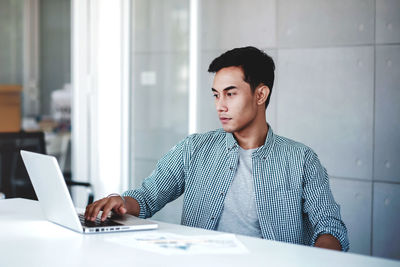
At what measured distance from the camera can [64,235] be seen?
201 cm

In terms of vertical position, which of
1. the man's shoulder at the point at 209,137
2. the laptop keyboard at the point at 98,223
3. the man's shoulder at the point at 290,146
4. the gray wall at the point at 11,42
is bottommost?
the laptop keyboard at the point at 98,223

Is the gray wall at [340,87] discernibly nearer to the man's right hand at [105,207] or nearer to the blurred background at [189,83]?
the blurred background at [189,83]

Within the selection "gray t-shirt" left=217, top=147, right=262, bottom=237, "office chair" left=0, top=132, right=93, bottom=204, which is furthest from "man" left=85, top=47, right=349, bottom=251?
"office chair" left=0, top=132, right=93, bottom=204

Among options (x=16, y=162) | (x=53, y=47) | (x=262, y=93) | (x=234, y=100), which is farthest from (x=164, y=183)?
(x=53, y=47)

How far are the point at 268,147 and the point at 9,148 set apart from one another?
205cm

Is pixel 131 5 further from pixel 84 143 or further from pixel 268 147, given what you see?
pixel 268 147

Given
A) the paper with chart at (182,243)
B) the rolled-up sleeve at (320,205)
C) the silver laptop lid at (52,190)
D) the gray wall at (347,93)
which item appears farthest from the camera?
the gray wall at (347,93)

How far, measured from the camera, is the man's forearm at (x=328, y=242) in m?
2.18

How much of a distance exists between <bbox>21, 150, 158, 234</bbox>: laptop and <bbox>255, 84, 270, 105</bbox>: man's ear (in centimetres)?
84

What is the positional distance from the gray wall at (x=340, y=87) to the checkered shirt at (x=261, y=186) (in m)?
1.48

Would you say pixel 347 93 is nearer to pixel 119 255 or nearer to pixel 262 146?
pixel 262 146

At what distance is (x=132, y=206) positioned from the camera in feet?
8.02

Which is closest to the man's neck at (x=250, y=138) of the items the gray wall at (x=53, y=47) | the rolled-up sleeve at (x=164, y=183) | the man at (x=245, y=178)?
the man at (x=245, y=178)

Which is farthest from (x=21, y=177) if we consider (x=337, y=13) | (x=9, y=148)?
(x=337, y=13)
